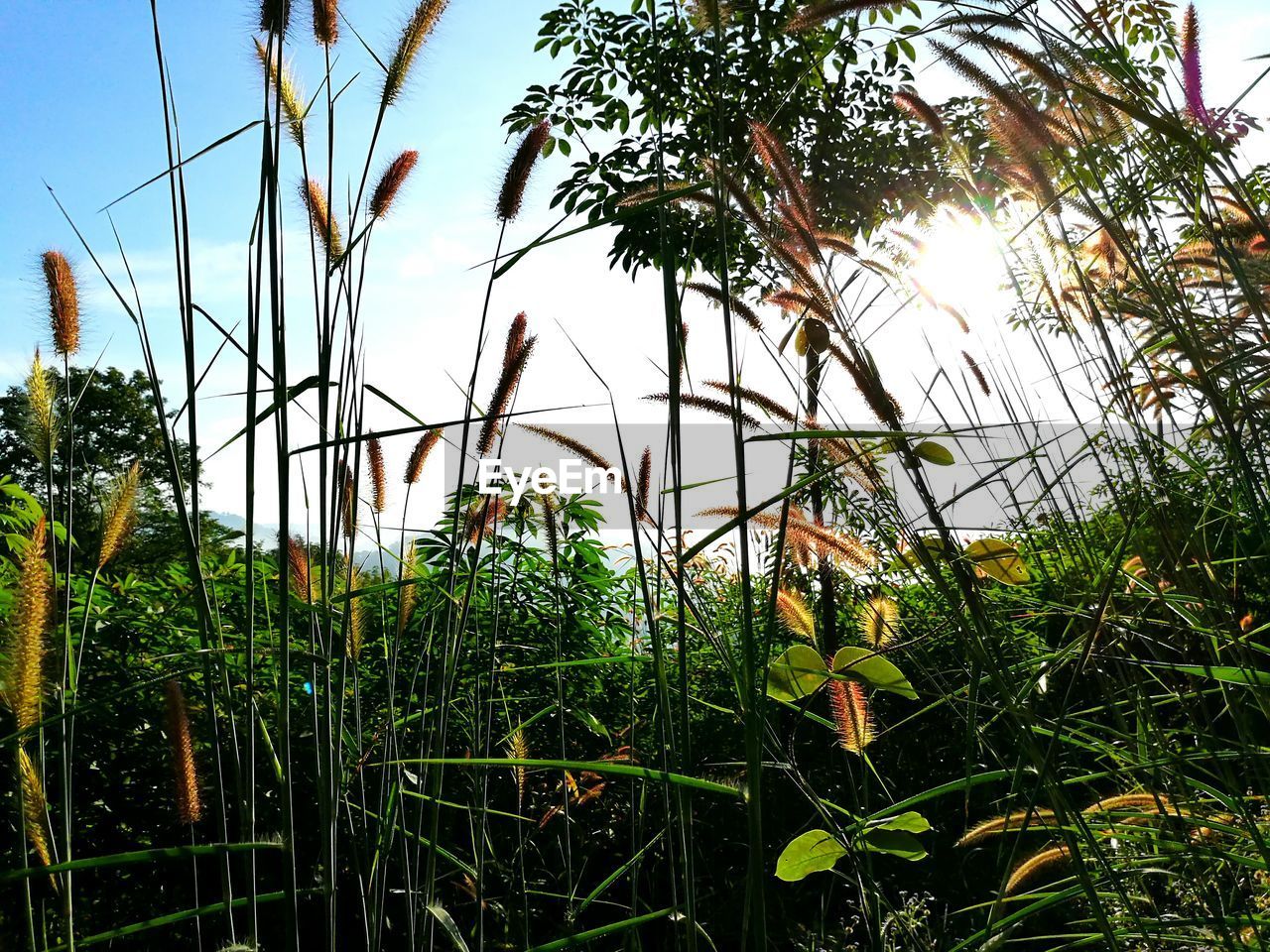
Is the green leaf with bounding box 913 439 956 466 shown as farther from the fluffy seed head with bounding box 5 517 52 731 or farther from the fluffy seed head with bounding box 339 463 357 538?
the fluffy seed head with bounding box 5 517 52 731

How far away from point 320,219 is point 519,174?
0.24 metres

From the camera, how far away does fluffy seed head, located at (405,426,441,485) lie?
1224mm

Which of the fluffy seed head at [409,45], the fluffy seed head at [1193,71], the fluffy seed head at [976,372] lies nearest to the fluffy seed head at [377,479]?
the fluffy seed head at [409,45]

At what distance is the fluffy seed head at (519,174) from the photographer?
1.00 meters

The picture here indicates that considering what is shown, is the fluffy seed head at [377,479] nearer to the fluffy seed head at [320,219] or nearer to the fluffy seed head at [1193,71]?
the fluffy seed head at [320,219]

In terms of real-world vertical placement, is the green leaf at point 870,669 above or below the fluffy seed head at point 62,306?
below

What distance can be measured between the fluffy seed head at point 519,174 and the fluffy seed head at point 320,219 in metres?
0.18

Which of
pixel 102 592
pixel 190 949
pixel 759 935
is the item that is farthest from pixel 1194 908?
pixel 102 592

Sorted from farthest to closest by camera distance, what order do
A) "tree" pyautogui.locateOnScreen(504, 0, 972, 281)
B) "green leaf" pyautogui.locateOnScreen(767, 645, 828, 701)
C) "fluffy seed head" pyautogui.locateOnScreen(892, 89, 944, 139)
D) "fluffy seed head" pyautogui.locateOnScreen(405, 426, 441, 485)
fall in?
1. "tree" pyautogui.locateOnScreen(504, 0, 972, 281)
2. "fluffy seed head" pyautogui.locateOnScreen(405, 426, 441, 485)
3. "fluffy seed head" pyautogui.locateOnScreen(892, 89, 944, 139)
4. "green leaf" pyautogui.locateOnScreen(767, 645, 828, 701)

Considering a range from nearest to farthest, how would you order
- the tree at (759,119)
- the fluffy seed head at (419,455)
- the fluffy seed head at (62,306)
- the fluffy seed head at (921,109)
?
the fluffy seed head at (62,306)
the fluffy seed head at (921,109)
the fluffy seed head at (419,455)
the tree at (759,119)

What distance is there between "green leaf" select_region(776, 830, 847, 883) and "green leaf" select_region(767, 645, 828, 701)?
13 centimetres

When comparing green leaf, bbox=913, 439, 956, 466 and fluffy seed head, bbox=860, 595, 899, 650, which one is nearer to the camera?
green leaf, bbox=913, 439, 956, 466

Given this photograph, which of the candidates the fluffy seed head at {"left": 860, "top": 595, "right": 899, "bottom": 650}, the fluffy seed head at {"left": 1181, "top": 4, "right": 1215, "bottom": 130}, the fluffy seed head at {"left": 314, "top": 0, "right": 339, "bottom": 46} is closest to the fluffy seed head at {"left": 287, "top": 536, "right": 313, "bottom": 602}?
the fluffy seed head at {"left": 314, "top": 0, "right": 339, "bottom": 46}

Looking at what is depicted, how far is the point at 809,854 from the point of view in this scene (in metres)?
0.83
